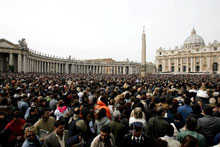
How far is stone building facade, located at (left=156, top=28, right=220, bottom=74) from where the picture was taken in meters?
92.1

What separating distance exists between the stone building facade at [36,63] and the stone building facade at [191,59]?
19.4 meters

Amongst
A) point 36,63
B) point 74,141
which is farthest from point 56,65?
point 74,141

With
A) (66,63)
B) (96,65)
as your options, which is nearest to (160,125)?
(66,63)

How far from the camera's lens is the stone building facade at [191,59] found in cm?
9213

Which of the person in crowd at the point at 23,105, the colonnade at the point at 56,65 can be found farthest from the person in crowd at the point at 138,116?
the colonnade at the point at 56,65

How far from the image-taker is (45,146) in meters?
4.19

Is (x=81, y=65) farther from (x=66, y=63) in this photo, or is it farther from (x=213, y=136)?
(x=213, y=136)

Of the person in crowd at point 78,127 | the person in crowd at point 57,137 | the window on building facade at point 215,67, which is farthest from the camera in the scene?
the window on building facade at point 215,67

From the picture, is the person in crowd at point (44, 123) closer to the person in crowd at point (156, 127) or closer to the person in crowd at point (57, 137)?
the person in crowd at point (57, 137)

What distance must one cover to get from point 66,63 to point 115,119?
8084cm

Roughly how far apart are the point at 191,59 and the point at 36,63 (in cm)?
8100

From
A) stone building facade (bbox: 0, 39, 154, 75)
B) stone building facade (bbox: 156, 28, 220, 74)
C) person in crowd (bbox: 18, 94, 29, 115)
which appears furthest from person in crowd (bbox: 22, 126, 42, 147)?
stone building facade (bbox: 156, 28, 220, 74)

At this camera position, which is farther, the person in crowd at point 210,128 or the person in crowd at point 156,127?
the person in crowd at point 210,128

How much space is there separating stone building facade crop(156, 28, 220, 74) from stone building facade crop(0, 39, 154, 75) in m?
19.4
